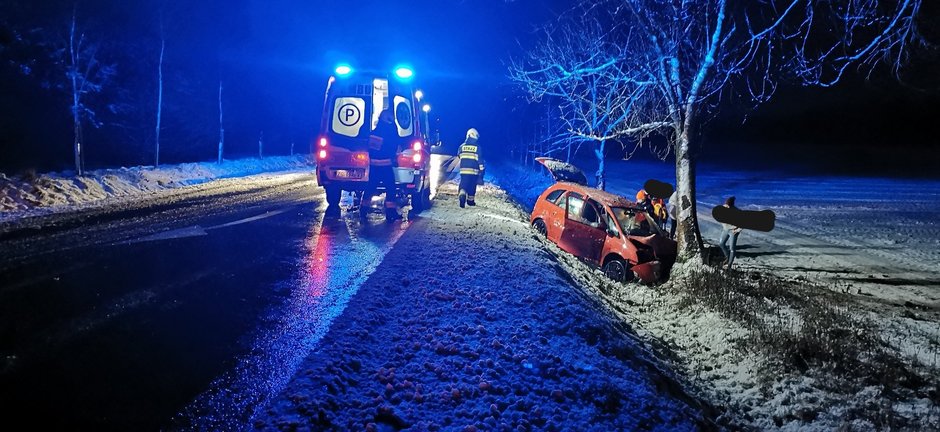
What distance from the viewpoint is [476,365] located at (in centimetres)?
409

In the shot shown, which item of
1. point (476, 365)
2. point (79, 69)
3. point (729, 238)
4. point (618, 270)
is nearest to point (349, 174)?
point (618, 270)

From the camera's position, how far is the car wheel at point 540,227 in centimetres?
1111

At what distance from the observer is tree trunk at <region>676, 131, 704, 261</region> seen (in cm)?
891

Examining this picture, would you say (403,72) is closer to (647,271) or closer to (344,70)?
(344,70)

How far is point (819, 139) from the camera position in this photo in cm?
5497

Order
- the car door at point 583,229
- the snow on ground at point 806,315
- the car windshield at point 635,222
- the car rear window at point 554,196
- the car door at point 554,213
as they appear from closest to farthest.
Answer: the snow on ground at point 806,315 < the car windshield at point 635,222 < the car door at point 583,229 < the car door at point 554,213 < the car rear window at point 554,196

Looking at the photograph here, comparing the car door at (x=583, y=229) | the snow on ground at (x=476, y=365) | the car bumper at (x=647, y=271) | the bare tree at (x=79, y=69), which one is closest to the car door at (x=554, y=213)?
the car door at (x=583, y=229)

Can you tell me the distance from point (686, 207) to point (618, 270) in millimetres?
1734

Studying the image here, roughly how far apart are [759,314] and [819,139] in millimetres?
61111

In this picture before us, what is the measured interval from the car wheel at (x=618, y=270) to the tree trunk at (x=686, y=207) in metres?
1.01

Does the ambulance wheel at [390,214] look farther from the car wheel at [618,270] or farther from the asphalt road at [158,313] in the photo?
the car wheel at [618,270]

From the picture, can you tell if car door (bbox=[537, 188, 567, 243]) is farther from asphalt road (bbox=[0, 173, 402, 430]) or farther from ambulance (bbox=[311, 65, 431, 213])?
ambulance (bbox=[311, 65, 431, 213])

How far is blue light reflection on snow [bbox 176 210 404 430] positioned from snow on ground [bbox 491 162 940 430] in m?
3.76

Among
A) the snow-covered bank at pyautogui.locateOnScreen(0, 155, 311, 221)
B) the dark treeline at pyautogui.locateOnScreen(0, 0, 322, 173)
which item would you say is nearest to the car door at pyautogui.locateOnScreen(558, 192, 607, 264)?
the snow-covered bank at pyautogui.locateOnScreen(0, 155, 311, 221)
